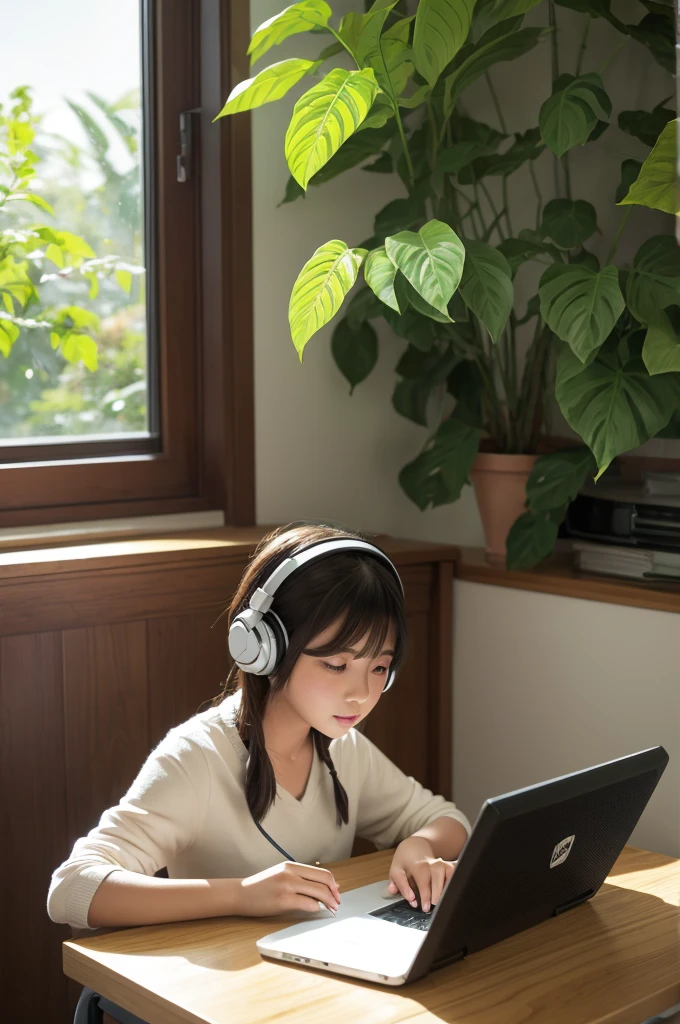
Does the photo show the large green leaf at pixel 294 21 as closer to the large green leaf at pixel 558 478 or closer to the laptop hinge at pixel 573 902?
the large green leaf at pixel 558 478

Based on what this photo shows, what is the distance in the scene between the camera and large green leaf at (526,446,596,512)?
1978mm

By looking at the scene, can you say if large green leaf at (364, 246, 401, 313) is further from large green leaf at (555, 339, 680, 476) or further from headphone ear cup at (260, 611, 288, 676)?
headphone ear cup at (260, 611, 288, 676)

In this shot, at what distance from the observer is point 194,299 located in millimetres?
2260

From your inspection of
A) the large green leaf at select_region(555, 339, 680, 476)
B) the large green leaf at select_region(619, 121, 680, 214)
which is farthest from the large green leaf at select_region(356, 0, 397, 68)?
the large green leaf at select_region(555, 339, 680, 476)

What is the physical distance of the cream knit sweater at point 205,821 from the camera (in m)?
1.37

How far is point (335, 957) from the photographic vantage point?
1.21 meters

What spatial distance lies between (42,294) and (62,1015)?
4.00ft

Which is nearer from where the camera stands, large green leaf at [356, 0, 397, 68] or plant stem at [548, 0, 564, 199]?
large green leaf at [356, 0, 397, 68]

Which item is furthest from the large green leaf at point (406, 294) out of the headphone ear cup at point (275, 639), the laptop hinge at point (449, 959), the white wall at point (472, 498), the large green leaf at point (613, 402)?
the laptop hinge at point (449, 959)

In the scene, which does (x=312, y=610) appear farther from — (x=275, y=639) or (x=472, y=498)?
(x=472, y=498)

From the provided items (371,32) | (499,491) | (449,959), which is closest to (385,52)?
(371,32)

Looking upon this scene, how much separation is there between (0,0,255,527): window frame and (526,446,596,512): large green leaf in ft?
1.90

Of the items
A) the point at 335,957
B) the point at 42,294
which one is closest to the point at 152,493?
the point at 42,294

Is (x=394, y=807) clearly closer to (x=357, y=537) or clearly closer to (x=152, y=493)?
(x=357, y=537)
